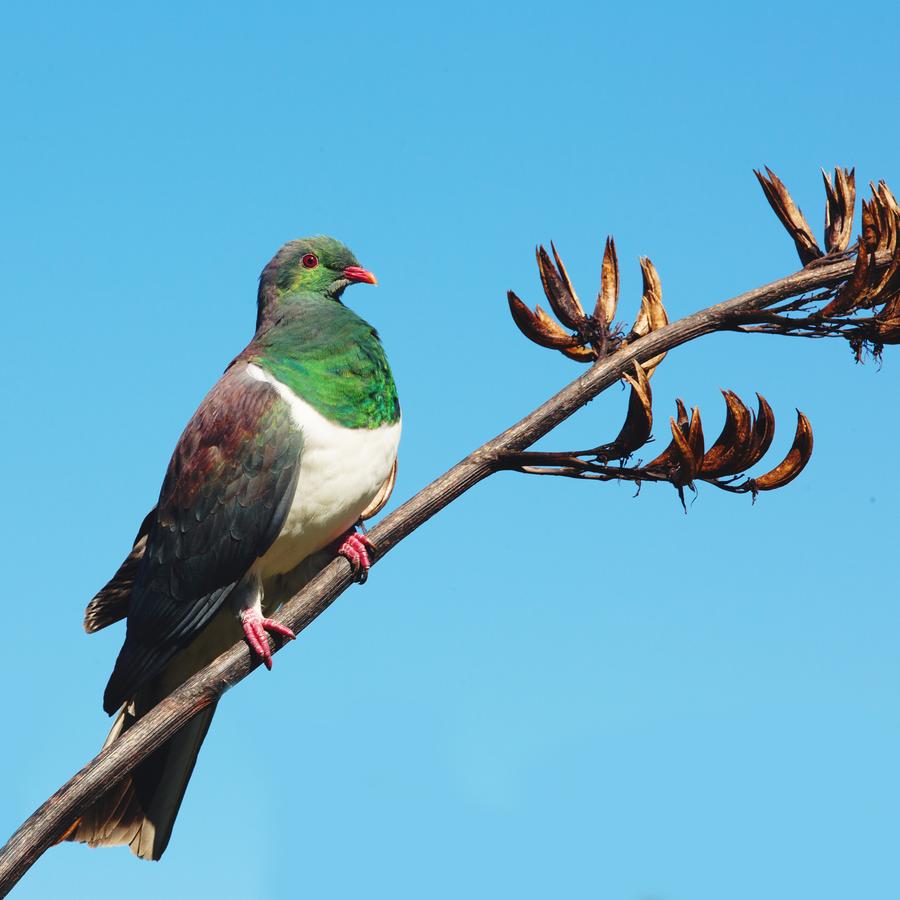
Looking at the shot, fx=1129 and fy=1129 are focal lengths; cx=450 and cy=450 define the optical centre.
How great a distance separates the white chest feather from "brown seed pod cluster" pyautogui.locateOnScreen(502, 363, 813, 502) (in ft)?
2.92

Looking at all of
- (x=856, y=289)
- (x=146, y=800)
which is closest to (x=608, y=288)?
(x=856, y=289)

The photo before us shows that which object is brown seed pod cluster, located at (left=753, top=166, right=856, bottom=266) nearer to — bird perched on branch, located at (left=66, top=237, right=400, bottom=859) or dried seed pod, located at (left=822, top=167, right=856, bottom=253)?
dried seed pod, located at (left=822, top=167, right=856, bottom=253)

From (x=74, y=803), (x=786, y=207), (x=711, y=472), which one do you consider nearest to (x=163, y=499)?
(x=74, y=803)

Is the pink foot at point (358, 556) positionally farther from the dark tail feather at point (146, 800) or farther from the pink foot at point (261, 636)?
the dark tail feather at point (146, 800)

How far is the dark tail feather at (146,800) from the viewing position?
3936 millimetres

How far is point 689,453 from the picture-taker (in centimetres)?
320

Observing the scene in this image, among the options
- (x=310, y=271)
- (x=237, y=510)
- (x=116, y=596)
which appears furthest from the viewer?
(x=310, y=271)

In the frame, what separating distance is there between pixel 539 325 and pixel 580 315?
0.13m

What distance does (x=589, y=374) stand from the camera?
334 centimetres

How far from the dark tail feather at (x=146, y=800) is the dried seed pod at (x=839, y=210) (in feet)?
8.68

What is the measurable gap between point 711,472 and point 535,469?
0.51 metres

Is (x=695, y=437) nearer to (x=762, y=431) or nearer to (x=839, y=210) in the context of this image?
(x=762, y=431)

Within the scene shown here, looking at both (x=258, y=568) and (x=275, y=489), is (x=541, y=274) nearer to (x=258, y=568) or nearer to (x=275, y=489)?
(x=275, y=489)

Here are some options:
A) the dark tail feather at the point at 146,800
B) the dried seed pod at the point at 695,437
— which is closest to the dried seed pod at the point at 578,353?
the dried seed pod at the point at 695,437
